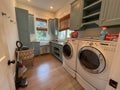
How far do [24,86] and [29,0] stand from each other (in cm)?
312

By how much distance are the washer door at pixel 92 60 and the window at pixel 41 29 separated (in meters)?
3.02

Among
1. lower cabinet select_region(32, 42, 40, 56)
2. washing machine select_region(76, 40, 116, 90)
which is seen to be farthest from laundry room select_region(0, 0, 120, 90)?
lower cabinet select_region(32, 42, 40, 56)

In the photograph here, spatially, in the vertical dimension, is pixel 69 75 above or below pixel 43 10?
below

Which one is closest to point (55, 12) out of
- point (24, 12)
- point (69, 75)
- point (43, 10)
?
point (43, 10)

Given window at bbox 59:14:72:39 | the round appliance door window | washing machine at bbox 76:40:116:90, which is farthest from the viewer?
window at bbox 59:14:72:39

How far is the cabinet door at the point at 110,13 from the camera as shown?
1106 millimetres

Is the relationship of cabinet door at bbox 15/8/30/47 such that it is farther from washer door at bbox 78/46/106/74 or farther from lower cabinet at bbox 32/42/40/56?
washer door at bbox 78/46/106/74

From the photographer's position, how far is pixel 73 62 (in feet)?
5.94

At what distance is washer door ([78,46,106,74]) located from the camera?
3.50ft

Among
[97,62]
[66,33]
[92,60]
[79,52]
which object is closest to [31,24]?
[66,33]

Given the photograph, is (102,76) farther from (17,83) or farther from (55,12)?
(55,12)

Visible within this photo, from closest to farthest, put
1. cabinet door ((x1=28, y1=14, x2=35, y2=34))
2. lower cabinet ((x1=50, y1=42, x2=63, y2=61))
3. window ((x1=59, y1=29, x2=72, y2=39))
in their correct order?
lower cabinet ((x1=50, y1=42, x2=63, y2=61)) < window ((x1=59, y1=29, x2=72, y2=39)) < cabinet door ((x1=28, y1=14, x2=35, y2=34))

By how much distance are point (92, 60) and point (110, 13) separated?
94cm

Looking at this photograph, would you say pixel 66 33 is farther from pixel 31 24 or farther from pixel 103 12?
pixel 103 12
